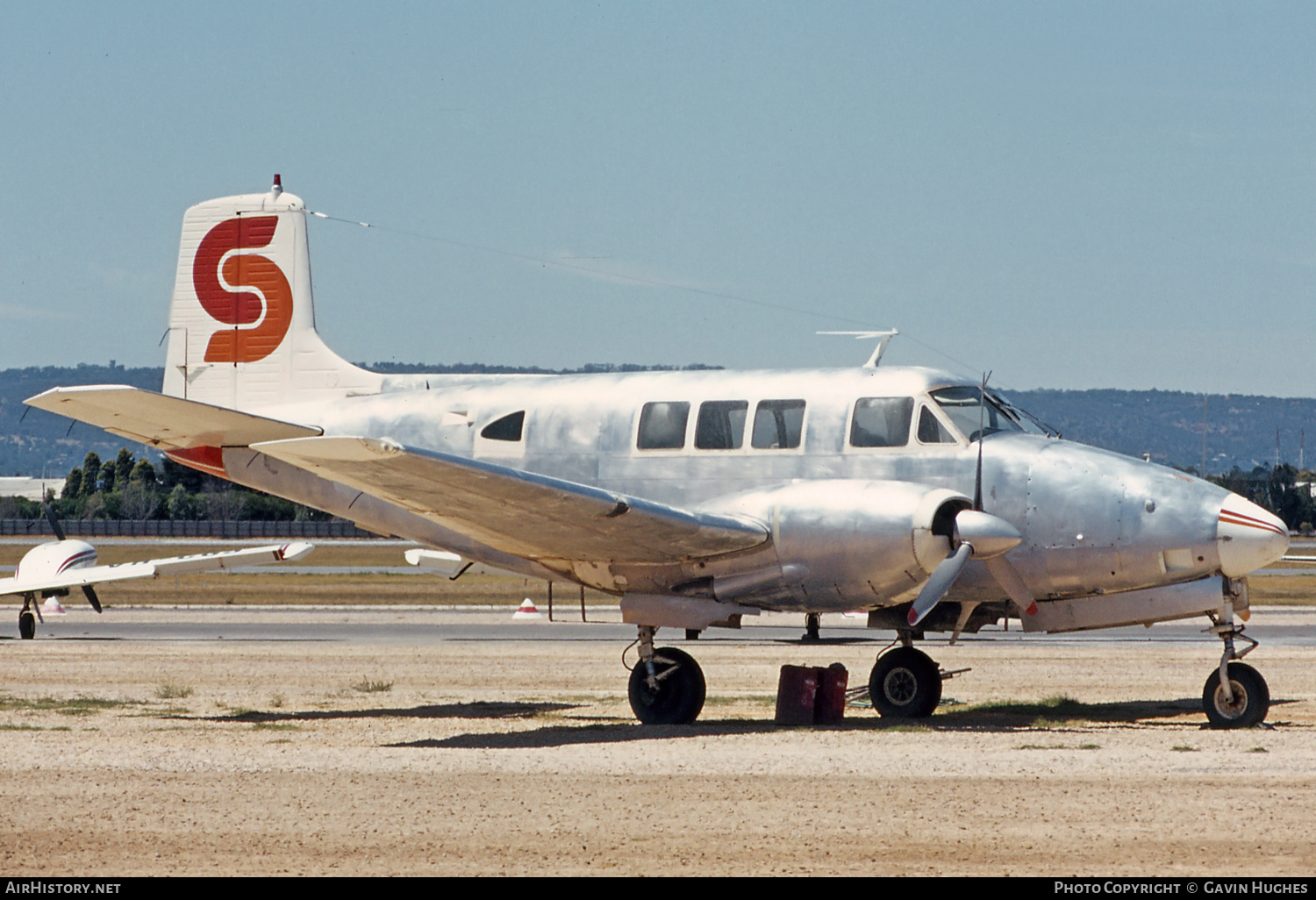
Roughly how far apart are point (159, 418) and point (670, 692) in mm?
6478

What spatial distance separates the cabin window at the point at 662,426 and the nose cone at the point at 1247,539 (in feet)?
19.7

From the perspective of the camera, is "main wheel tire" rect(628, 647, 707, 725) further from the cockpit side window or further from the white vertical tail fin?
the white vertical tail fin

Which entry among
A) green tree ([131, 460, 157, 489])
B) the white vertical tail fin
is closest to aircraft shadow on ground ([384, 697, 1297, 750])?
the white vertical tail fin

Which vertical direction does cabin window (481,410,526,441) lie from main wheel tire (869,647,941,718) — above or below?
above

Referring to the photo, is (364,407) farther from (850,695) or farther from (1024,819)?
(1024,819)

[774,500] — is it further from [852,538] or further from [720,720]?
[720,720]

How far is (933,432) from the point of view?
54.2 feet

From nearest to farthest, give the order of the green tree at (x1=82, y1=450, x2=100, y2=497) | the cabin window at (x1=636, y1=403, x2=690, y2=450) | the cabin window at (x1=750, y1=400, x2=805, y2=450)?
1. the cabin window at (x1=750, y1=400, x2=805, y2=450)
2. the cabin window at (x1=636, y1=403, x2=690, y2=450)
3. the green tree at (x1=82, y1=450, x2=100, y2=497)

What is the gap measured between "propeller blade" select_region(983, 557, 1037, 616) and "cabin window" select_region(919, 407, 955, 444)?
1.42 m

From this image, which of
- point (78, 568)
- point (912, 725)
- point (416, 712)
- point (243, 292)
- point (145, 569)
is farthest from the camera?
point (145, 569)

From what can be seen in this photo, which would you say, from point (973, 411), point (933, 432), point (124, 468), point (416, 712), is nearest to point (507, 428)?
point (416, 712)

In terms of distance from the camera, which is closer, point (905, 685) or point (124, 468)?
point (905, 685)

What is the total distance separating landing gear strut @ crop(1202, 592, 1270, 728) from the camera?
1586cm

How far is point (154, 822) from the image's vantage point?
10.8 meters
